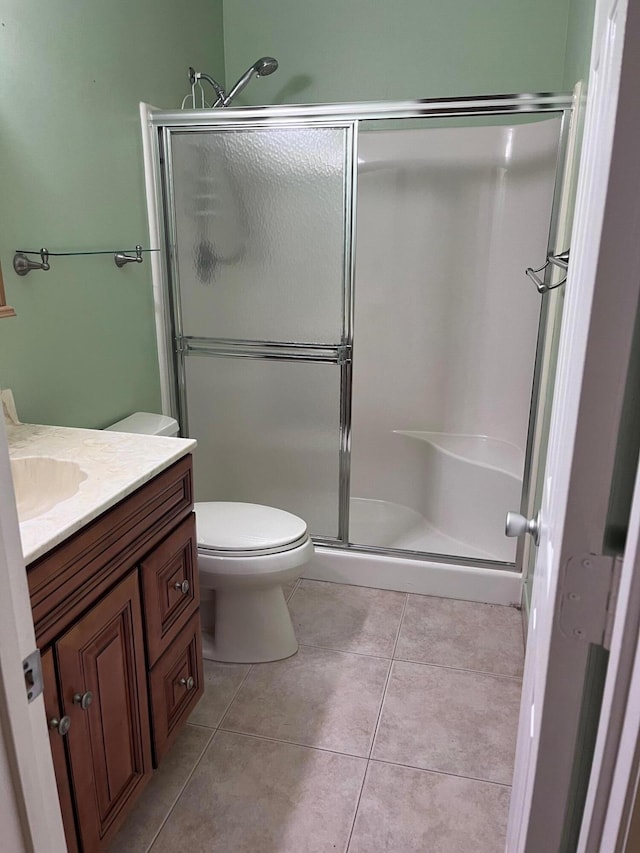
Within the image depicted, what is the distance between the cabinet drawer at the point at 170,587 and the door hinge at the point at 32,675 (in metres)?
0.77

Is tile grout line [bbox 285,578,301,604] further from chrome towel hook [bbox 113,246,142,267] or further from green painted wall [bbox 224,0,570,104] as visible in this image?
green painted wall [bbox 224,0,570,104]

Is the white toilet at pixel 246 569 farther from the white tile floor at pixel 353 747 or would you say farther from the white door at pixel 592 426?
the white door at pixel 592 426

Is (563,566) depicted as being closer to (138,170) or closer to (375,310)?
(138,170)

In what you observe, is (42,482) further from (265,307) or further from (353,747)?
(265,307)

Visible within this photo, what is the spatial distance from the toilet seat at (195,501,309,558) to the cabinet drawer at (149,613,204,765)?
0.96 feet

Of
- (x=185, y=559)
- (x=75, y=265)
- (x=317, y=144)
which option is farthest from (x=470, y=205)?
(x=185, y=559)

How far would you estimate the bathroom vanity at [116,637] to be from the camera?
1202 millimetres

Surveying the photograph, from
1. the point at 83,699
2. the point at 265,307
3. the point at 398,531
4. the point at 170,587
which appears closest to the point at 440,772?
the point at 170,587

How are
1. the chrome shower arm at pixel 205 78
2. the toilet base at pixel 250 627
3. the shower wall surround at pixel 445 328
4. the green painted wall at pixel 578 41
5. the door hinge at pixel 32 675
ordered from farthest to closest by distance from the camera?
the shower wall surround at pixel 445 328, the chrome shower arm at pixel 205 78, the toilet base at pixel 250 627, the green painted wall at pixel 578 41, the door hinge at pixel 32 675

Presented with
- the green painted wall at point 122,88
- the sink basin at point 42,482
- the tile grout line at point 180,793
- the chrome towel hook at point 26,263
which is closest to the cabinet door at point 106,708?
the tile grout line at point 180,793

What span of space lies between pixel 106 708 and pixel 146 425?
110cm

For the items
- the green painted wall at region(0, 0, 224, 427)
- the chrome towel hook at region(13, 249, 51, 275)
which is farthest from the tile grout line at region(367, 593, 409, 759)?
the chrome towel hook at region(13, 249, 51, 275)

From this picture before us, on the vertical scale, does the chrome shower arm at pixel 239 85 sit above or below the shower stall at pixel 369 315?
above

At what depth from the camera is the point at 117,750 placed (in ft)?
4.67
